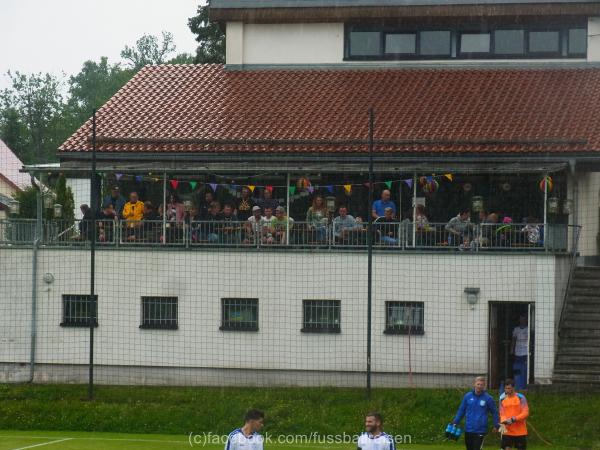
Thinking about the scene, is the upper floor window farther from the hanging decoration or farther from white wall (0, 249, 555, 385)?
white wall (0, 249, 555, 385)

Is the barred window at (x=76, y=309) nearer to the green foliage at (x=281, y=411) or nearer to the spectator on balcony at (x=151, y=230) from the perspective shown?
the spectator on balcony at (x=151, y=230)

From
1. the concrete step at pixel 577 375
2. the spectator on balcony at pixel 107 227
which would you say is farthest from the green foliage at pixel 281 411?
the spectator on balcony at pixel 107 227

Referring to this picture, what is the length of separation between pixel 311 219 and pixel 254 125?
461 centimetres

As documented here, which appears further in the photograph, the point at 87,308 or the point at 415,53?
the point at 415,53

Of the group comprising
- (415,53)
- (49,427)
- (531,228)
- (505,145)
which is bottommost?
(49,427)

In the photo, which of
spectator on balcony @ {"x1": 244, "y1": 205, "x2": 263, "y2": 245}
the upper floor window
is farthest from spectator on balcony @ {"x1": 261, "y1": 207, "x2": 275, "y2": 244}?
the upper floor window

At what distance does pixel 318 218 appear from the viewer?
3148cm

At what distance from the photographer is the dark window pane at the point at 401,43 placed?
→ 1496 inches

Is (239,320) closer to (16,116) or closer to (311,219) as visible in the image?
(311,219)

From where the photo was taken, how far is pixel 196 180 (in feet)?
112

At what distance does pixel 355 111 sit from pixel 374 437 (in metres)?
20.5

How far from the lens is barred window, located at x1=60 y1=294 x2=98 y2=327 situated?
104 ft

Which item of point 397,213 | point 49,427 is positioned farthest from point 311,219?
point 49,427

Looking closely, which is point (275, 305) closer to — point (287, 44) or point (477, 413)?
point (477, 413)
